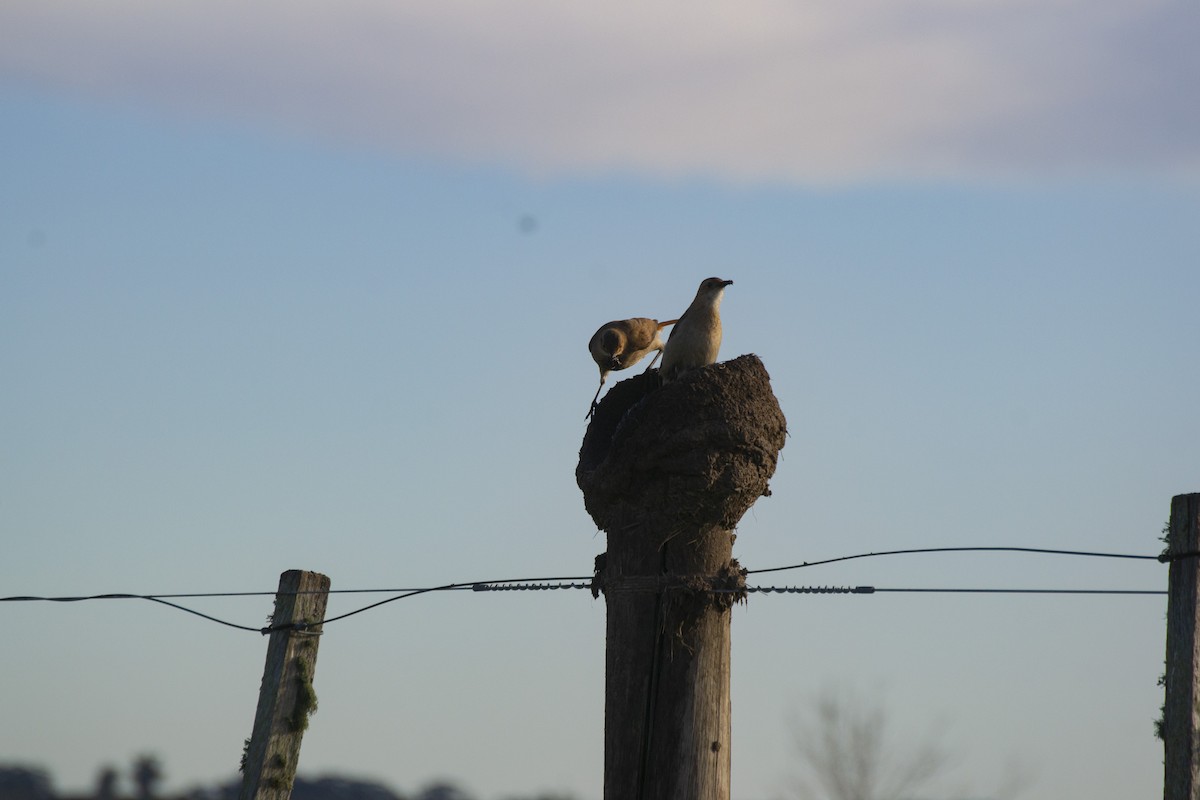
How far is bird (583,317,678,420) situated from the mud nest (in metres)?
5.48

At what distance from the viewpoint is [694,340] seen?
962cm

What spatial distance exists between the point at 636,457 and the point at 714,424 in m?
0.44

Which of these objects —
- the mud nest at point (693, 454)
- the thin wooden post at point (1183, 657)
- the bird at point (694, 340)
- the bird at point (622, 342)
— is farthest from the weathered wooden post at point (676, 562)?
the bird at point (622, 342)

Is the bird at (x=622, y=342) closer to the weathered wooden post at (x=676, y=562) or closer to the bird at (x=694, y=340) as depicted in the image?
the bird at (x=694, y=340)

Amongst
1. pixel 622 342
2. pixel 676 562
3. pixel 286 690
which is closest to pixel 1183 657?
pixel 676 562

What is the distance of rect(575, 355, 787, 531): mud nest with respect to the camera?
7.27m

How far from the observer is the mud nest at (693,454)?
23.9 feet

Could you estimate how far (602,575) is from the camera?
7.36 meters

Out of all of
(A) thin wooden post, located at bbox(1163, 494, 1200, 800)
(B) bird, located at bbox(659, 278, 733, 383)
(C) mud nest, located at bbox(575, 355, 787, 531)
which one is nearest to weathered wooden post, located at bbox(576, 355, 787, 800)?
(C) mud nest, located at bbox(575, 355, 787, 531)

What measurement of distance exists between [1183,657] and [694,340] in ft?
14.5

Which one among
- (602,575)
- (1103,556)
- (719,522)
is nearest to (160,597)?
(602,575)

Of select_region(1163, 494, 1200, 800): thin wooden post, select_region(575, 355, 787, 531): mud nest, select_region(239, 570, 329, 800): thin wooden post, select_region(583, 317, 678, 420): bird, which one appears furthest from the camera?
select_region(583, 317, 678, 420): bird

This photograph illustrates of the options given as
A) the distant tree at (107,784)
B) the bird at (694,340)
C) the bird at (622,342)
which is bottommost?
the distant tree at (107,784)

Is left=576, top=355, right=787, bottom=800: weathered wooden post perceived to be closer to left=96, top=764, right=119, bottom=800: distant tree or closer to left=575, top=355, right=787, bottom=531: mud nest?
left=575, top=355, right=787, bottom=531: mud nest
